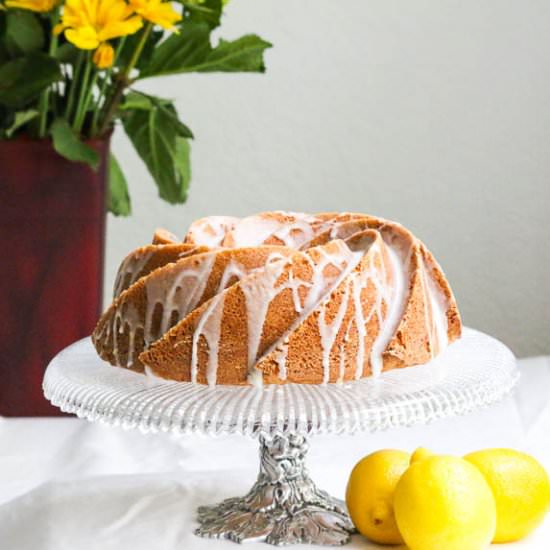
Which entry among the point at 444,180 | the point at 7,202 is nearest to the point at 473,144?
the point at 444,180

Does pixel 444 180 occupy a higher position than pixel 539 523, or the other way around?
pixel 444 180

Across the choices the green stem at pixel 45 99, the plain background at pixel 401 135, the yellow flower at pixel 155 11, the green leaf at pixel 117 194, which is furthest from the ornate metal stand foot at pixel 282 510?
the plain background at pixel 401 135

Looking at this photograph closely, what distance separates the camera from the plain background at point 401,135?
6.22 feet

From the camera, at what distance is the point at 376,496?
2.65ft

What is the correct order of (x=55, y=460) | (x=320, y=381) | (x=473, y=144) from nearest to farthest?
1. (x=320, y=381)
2. (x=55, y=460)
3. (x=473, y=144)

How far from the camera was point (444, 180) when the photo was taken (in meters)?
1.94

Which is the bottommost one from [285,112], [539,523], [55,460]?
[55,460]

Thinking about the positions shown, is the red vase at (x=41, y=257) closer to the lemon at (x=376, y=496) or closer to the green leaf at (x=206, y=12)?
the green leaf at (x=206, y=12)

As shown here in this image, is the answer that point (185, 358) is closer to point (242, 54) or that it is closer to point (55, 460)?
point (55, 460)

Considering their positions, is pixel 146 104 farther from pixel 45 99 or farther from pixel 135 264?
pixel 135 264

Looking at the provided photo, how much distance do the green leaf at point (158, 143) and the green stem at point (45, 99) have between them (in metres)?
0.11

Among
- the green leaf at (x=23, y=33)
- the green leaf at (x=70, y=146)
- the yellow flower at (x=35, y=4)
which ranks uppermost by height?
the yellow flower at (x=35, y=4)

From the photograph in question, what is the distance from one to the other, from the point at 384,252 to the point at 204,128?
3.80 ft

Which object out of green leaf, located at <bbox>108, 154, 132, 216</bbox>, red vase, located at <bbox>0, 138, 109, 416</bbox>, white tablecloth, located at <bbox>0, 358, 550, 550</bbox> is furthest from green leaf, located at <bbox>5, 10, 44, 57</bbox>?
white tablecloth, located at <bbox>0, 358, 550, 550</bbox>
